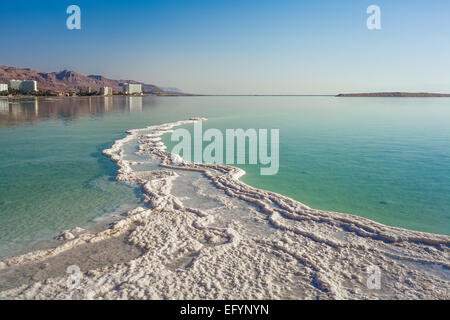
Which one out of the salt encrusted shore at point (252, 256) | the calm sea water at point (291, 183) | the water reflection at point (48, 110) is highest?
the water reflection at point (48, 110)

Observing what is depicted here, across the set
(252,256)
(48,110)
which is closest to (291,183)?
(252,256)

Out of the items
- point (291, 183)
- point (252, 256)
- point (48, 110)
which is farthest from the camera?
point (48, 110)

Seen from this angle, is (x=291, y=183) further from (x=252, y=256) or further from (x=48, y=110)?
(x=48, y=110)

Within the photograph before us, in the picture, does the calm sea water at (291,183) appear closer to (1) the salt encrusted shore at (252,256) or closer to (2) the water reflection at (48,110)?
(1) the salt encrusted shore at (252,256)

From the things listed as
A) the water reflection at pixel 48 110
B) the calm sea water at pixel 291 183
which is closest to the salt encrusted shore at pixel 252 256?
the calm sea water at pixel 291 183

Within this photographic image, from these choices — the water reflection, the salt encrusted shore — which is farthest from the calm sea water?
the water reflection

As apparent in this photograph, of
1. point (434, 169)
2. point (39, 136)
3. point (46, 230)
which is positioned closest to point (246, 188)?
point (46, 230)
